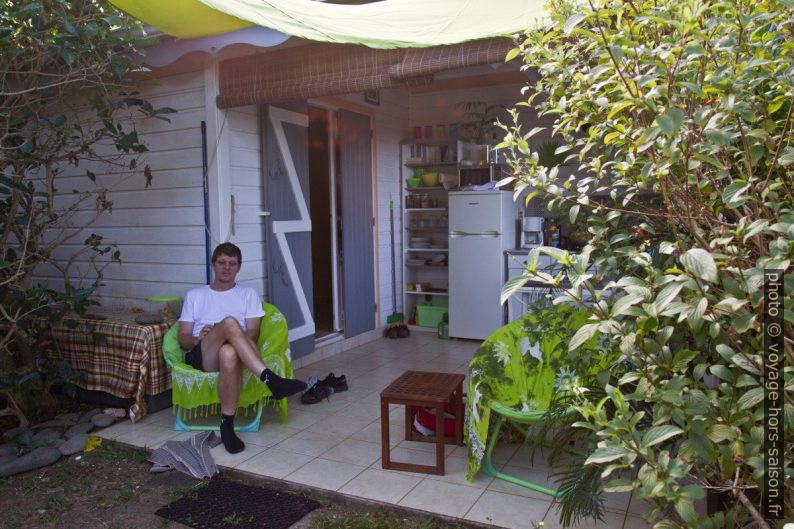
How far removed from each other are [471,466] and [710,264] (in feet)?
6.70

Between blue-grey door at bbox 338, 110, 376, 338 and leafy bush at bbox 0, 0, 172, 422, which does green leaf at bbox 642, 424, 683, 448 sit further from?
blue-grey door at bbox 338, 110, 376, 338

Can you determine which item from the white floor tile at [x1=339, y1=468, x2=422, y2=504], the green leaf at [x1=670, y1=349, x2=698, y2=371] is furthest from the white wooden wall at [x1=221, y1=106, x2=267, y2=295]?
the green leaf at [x1=670, y1=349, x2=698, y2=371]

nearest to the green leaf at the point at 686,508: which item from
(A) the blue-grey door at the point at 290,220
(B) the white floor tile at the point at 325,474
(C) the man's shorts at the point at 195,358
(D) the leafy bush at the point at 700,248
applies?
(D) the leafy bush at the point at 700,248

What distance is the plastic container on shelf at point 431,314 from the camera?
21.5ft

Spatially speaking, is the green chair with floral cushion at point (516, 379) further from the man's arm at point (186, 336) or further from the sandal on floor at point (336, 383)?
the man's arm at point (186, 336)

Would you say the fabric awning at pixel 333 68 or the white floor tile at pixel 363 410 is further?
the white floor tile at pixel 363 410

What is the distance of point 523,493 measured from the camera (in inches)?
111

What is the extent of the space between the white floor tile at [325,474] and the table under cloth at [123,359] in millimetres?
1396

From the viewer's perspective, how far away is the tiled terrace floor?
105 inches

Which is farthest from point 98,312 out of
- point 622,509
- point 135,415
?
point 622,509

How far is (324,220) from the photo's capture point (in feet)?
24.8

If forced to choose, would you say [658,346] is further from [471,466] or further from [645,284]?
[471,466]

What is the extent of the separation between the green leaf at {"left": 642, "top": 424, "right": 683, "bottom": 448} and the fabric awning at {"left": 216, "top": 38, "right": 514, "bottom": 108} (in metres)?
2.47

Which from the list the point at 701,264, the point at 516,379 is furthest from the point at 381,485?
the point at 701,264
